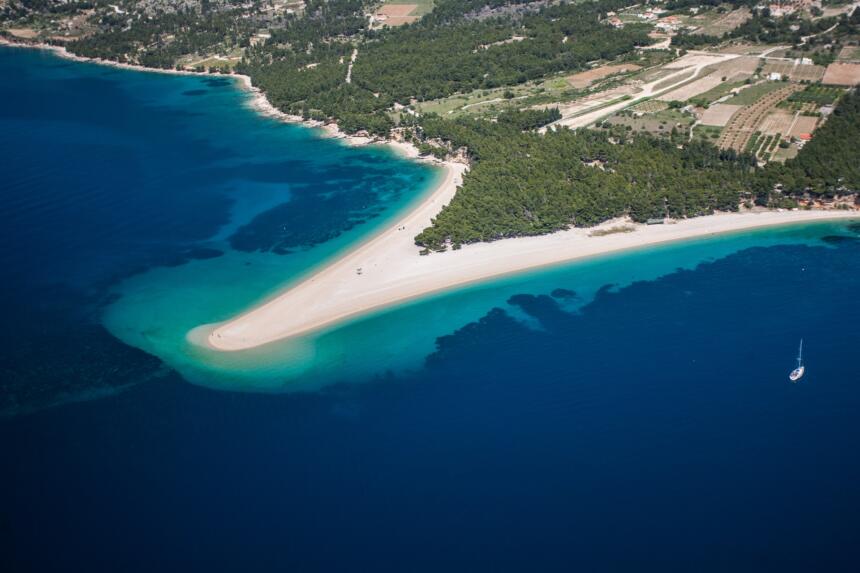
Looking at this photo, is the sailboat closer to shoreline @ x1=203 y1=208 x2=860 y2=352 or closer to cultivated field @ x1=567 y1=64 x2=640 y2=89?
shoreline @ x1=203 y1=208 x2=860 y2=352

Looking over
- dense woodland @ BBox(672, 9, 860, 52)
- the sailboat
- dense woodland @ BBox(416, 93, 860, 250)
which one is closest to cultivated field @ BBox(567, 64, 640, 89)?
dense woodland @ BBox(672, 9, 860, 52)

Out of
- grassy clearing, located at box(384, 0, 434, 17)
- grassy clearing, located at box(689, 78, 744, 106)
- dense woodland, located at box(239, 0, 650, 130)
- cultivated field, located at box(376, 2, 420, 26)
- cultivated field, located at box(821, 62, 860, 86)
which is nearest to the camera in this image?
grassy clearing, located at box(689, 78, 744, 106)

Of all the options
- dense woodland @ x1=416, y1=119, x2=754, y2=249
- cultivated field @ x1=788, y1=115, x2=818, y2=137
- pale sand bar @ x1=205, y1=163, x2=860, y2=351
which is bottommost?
pale sand bar @ x1=205, y1=163, x2=860, y2=351

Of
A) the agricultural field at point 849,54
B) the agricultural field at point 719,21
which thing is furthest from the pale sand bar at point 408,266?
the agricultural field at point 719,21

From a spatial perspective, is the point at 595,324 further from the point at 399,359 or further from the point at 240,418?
the point at 240,418

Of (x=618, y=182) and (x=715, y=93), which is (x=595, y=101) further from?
(x=618, y=182)

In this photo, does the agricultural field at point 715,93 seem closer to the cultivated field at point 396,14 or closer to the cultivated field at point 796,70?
the cultivated field at point 796,70

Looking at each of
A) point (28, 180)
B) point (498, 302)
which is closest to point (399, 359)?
point (498, 302)
